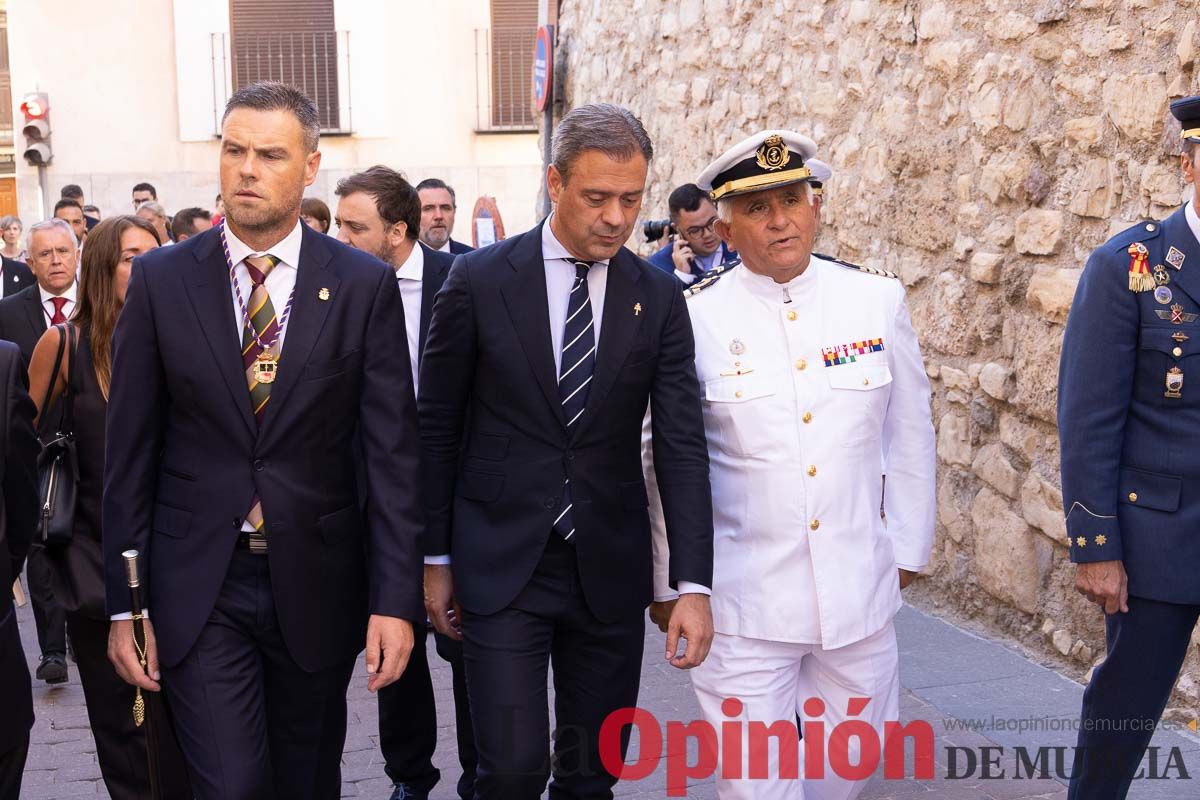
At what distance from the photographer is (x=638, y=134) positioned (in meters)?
3.61

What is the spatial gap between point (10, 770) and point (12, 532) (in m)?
0.57

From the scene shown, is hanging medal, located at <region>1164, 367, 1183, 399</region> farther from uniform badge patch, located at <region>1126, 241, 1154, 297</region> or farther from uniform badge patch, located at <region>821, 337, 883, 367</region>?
uniform badge patch, located at <region>821, 337, 883, 367</region>

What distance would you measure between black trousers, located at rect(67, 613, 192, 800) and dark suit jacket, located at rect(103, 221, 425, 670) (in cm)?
117

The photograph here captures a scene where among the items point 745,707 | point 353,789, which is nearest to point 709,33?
point 353,789

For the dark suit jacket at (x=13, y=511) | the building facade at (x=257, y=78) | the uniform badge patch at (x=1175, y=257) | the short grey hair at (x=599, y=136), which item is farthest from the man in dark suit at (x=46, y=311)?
the building facade at (x=257, y=78)

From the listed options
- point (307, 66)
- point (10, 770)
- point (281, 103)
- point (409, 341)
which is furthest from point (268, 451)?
point (307, 66)

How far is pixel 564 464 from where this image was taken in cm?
358

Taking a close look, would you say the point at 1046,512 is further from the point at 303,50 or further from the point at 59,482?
the point at 303,50

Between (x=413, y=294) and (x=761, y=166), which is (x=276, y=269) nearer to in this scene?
(x=761, y=166)

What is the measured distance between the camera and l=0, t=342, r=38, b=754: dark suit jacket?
3.45m

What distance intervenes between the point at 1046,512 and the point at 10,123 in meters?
24.3


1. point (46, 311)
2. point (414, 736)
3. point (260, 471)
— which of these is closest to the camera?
point (260, 471)

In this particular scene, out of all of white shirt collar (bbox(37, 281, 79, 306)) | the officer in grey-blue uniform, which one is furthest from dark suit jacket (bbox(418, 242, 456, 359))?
white shirt collar (bbox(37, 281, 79, 306))

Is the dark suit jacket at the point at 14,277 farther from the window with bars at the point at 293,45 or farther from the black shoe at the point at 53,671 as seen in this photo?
the window with bars at the point at 293,45
